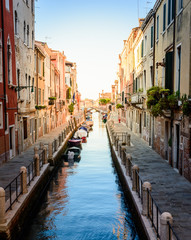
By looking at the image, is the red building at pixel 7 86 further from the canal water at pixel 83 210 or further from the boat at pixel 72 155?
the boat at pixel 72 155

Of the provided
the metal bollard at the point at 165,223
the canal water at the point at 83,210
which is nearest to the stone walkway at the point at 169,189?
the metal bollard at the point at 165,223

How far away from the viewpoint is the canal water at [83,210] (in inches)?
345

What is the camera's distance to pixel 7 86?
1507 centimetres

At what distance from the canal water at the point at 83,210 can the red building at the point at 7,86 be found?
10.9 ft

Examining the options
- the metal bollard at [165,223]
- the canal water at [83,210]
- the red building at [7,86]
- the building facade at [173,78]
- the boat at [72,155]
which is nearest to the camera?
the metal bollard at [165,223]

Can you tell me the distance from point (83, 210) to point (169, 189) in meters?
3.61

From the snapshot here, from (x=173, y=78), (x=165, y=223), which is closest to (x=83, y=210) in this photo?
(x=165, y=223)

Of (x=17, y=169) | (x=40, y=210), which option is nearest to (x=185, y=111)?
(x=40, y=210)

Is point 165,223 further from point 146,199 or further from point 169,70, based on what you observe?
point 169,70

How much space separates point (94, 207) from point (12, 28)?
1148 cm

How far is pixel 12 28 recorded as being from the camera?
16.1m

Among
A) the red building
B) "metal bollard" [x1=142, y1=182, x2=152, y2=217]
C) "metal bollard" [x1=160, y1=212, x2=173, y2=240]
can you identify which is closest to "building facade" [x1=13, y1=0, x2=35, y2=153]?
the red building

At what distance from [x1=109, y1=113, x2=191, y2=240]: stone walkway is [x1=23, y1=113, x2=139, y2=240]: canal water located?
148cm

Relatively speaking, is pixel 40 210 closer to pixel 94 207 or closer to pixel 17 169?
pixel 94 207
